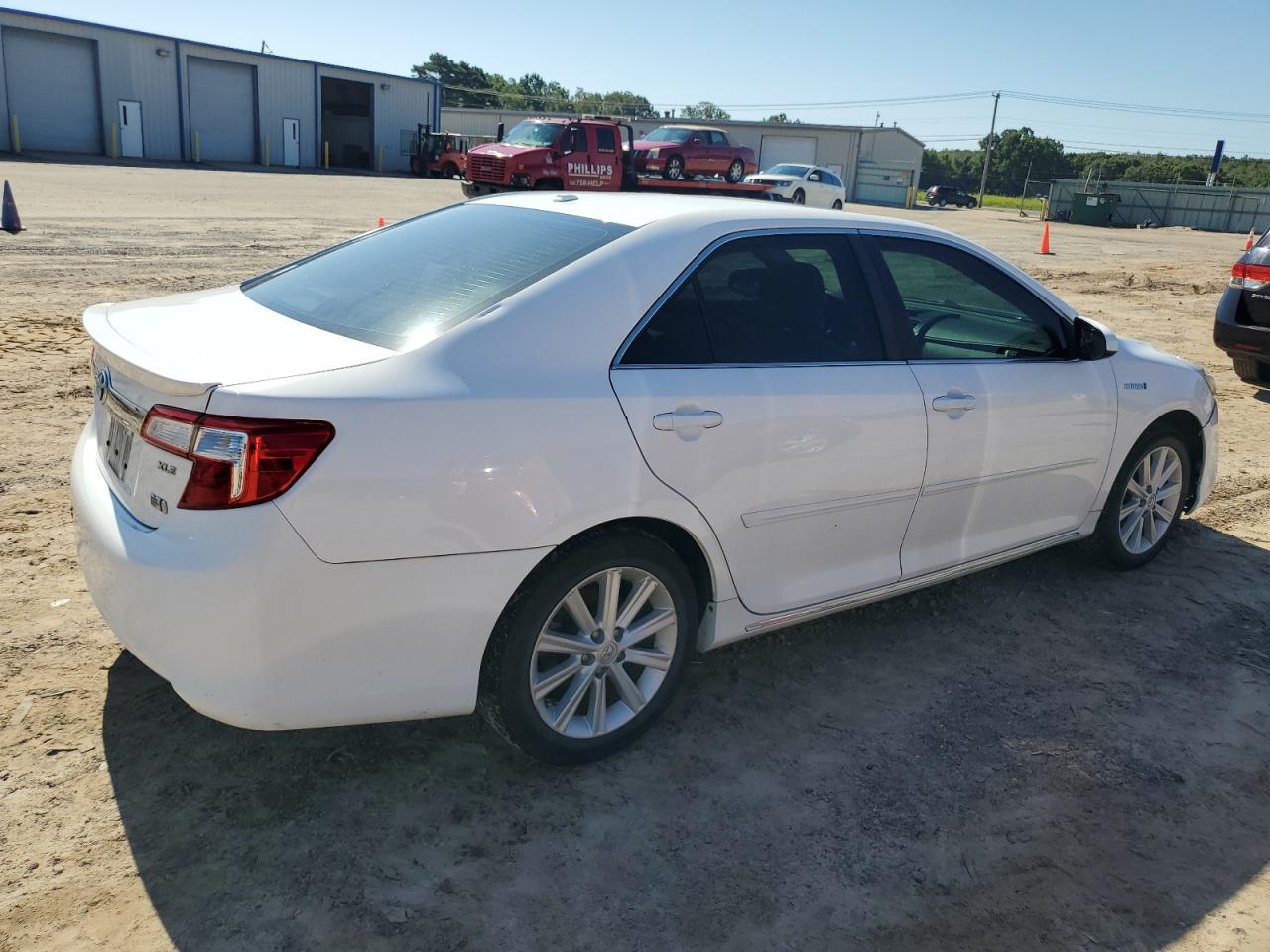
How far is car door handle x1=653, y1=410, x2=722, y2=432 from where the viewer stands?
116 inches

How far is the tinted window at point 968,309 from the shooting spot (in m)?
3.90

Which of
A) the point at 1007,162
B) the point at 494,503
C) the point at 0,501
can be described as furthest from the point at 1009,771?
the point at 1007,162

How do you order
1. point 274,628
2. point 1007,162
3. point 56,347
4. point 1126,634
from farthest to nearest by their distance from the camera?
point 1007,162
point 56,347
point 1126,634
point 274,628

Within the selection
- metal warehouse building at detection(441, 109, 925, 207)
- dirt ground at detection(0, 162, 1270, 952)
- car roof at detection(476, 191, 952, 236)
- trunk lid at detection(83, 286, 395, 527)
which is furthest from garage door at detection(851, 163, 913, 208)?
trunk lid at detection(83, 286, 395, 527)

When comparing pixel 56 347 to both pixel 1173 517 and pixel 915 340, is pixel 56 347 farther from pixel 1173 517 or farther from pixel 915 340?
pixel 1173 517

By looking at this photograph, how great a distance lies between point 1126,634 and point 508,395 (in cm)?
308

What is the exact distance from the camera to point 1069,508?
4.45m

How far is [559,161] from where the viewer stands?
25266mm

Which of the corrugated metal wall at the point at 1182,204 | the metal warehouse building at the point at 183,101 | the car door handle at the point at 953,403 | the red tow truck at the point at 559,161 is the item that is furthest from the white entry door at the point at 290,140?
the car door handle at the point at 953,403

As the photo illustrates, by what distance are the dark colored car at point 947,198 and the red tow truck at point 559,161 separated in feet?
134

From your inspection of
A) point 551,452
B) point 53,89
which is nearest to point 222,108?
point 53,89

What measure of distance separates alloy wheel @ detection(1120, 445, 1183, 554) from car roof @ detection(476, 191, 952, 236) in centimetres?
181

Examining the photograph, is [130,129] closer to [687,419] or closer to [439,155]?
[439,155]

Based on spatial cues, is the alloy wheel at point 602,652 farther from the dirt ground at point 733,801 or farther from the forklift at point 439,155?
the forklift at point 439,155
